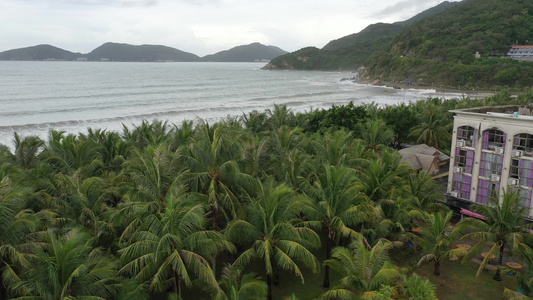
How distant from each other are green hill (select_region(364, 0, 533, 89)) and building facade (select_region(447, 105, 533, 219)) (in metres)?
85.8

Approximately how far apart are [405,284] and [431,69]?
113 metres

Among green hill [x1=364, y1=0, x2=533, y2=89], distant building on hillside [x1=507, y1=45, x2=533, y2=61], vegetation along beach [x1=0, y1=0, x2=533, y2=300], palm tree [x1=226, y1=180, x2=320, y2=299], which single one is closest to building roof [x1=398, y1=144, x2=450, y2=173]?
vegetation along beach [x1=0, y1=0, x2=533, y2=300]

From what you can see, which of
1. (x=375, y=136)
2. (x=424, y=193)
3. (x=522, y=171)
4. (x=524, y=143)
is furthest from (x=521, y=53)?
(x=424, y=193)

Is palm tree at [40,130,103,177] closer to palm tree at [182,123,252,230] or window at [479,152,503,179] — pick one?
palm tree at [182,123,252,230]

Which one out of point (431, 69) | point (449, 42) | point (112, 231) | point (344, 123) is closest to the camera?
point (112, 231)

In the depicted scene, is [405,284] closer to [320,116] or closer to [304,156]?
[304,156]

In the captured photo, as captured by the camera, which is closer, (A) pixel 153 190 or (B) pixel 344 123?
(A) pixel 153 190

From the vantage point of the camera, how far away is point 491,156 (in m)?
20.1

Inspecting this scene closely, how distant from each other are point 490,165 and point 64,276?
63.9ft

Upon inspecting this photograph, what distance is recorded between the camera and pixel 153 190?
13.1 m

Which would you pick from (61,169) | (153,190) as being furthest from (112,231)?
(61,169)

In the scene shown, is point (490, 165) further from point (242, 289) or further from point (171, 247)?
point (171, 247)

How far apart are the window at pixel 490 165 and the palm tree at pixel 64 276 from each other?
18.3 metres

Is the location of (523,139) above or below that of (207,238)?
above
